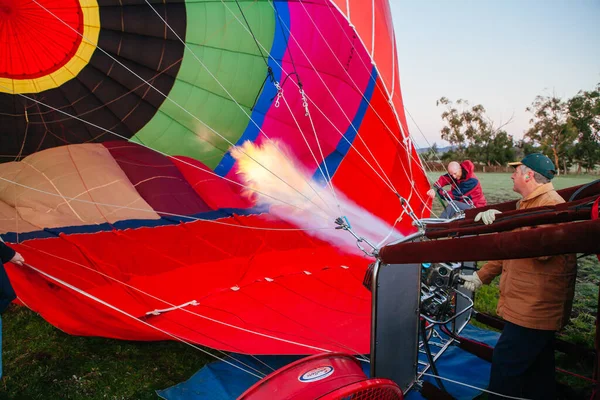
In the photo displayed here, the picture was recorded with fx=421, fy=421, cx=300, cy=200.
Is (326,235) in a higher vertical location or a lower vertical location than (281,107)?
lower

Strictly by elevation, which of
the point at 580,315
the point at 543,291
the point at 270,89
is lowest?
the point at 580,315

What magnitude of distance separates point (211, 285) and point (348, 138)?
183 cm

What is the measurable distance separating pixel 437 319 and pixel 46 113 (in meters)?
3.58

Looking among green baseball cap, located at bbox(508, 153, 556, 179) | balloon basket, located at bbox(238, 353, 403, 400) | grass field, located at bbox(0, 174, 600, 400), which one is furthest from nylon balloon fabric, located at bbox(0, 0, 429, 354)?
green baseball cap, located at bbox(508, 153, 556, 179)

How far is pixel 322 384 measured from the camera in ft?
3.72

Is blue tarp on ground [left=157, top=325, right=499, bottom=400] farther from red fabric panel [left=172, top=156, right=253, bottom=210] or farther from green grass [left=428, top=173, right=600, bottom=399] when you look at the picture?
red fabric panel [left=172, top=156, right=253, bottom=210]

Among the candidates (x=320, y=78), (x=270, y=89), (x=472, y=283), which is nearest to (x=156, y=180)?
(x=270, y=89)

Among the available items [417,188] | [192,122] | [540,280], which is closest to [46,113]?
[192,122]

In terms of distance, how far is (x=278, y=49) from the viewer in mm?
3596

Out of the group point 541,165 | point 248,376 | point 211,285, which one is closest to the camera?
point 541,165

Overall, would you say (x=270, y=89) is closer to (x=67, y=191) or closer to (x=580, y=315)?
(x=67, y=191)

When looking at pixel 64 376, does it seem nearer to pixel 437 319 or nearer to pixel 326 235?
pixel 437 319

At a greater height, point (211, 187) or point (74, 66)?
point (74, 66)

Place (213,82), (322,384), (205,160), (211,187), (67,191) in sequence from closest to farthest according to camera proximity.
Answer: (322,384) → (67,191) → (213,82) → (211,187) → (205,160)
